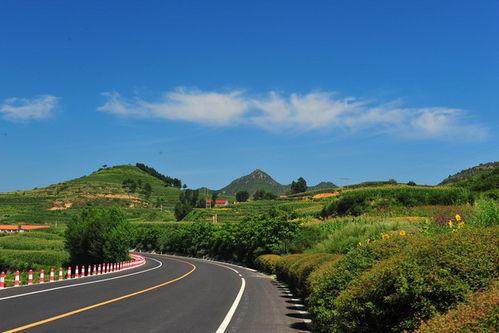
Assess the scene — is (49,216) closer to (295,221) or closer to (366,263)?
(295,221)

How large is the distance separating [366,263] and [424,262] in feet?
10.5

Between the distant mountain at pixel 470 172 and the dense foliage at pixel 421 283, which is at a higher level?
the distant mountain at pixel 470 172

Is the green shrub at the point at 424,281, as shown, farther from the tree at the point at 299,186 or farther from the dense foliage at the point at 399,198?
the tree at the point at 299,186

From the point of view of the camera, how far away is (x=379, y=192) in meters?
56.9

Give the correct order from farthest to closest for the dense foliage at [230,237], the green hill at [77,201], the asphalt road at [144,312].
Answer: the green hill at [77,201], the dense foliage at [230,237], the asphalt road at [144,312]

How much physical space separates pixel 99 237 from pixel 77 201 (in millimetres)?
113032

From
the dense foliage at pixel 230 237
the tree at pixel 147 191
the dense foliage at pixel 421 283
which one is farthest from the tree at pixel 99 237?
the tree at pixel 147 191

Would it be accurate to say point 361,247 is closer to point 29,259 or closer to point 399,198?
point 399,198

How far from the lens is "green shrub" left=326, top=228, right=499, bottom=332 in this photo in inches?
230

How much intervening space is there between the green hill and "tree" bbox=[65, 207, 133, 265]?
2629 inches

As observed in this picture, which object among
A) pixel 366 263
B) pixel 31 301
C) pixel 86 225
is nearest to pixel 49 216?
pixel 86 225

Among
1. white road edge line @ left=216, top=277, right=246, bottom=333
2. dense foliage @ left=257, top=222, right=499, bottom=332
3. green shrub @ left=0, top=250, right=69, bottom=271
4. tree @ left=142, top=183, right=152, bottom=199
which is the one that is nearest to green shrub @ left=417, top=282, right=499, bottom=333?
dense foliage @ left=257, top=222, right=499, bottom=332

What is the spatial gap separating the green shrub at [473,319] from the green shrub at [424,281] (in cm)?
109

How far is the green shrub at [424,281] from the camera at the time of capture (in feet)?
19.2
